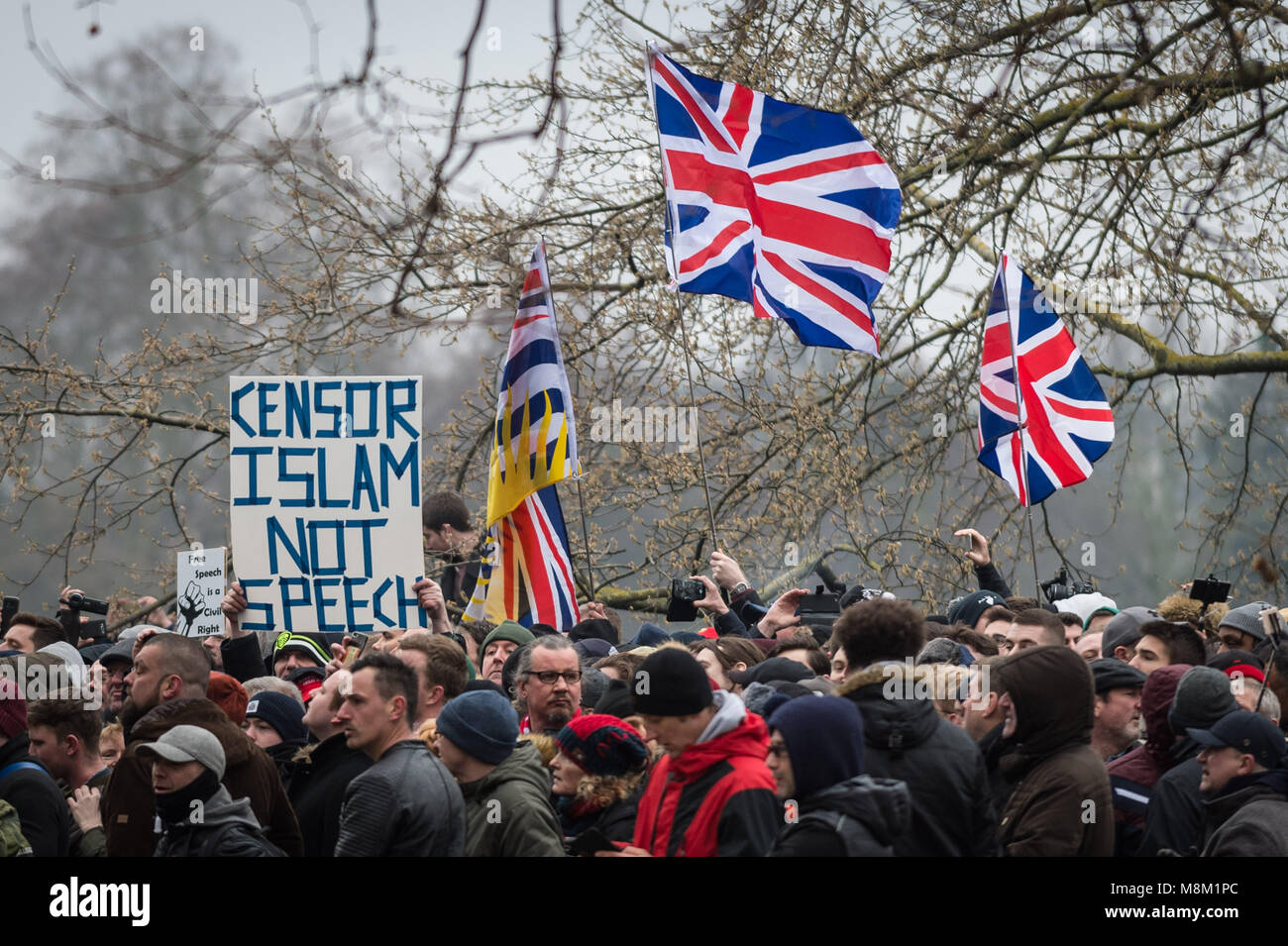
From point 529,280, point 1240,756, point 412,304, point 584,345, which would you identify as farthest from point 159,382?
point 1240,756

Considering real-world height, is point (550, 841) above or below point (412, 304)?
below

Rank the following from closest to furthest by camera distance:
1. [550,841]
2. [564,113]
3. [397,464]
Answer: [564,113], [550,841], [397,464]

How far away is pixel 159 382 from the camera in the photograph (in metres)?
11.5

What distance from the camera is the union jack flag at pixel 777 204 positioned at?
7.54 meters

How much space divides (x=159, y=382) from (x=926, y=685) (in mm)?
A: 8604

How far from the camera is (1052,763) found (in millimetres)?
4355

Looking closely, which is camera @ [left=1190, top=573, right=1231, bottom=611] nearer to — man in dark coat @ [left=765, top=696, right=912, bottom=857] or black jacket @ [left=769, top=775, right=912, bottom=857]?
man in dark coat @ [left=765, top=696, right=912, bottom=857]

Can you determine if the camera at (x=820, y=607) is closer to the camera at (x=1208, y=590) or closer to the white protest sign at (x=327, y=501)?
the camera at (x=1208, y=590)

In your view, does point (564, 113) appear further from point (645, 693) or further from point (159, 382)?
point (159, 382)

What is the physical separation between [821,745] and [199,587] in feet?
16.7

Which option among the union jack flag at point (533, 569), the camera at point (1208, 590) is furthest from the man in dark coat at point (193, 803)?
the camera at point (1208, 590)

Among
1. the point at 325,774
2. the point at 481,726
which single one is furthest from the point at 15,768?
the point at 481,726

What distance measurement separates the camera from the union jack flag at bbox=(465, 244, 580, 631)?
7496 mm

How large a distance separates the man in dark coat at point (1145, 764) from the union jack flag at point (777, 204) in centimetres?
282
